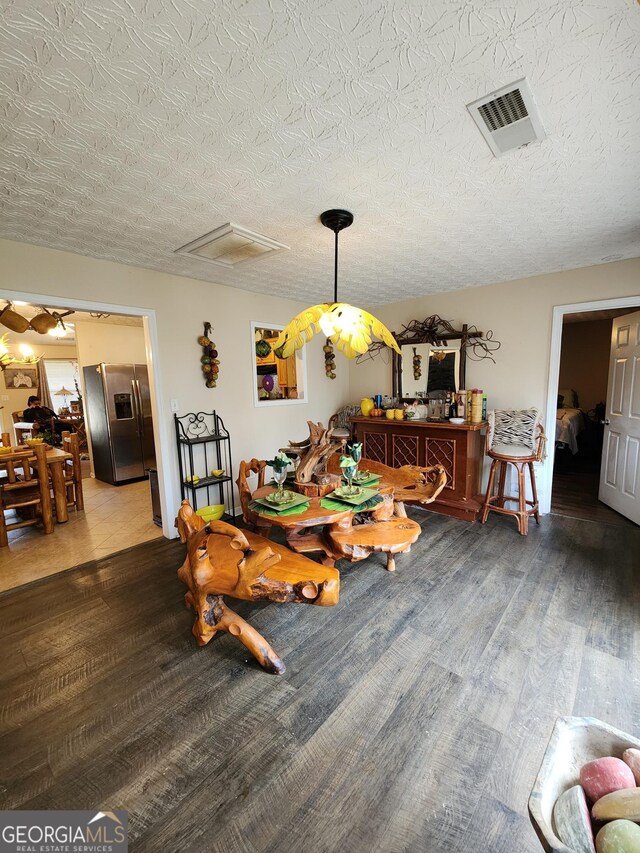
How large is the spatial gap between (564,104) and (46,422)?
302 inches

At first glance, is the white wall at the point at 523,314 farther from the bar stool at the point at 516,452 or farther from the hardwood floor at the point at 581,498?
the hardwood floor at the point at 581,498

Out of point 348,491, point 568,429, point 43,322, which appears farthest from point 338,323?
point 568,429

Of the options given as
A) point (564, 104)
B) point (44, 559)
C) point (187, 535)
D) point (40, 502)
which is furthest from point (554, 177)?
point (40, 502)

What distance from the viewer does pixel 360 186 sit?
6.18ft

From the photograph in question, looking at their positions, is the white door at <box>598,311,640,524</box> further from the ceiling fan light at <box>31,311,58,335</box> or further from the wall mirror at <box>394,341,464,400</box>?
the ceiling fan light at <box>31,311,58,335</box>

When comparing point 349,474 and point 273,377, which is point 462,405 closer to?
point 349,474

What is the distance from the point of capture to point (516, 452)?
11.2ft

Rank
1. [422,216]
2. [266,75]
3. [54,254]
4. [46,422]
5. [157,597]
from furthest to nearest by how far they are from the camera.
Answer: [46,422] < [54,254] < [157,597] < [422,216] < [266,75]

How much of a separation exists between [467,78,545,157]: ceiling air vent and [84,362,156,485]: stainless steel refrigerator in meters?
5.27

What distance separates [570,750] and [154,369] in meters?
3.45

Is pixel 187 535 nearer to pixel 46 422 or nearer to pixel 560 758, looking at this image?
pixel 560 758

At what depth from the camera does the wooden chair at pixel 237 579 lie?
5.28 feet

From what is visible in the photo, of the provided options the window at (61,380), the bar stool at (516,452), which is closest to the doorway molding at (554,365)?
the bar stool at (516,452)

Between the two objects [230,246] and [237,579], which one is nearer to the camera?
[237,579]
